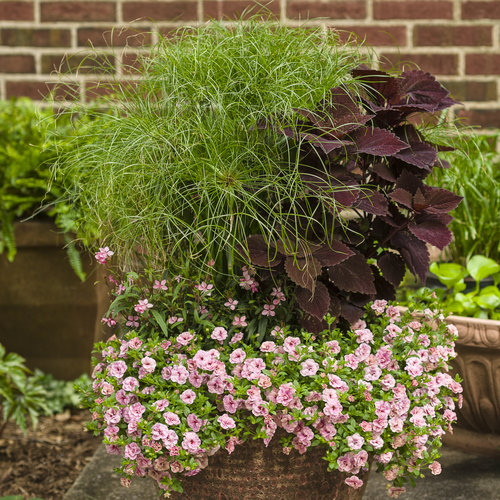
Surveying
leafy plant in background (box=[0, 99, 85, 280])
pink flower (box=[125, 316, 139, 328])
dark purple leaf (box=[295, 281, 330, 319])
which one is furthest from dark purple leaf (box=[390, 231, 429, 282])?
leafy plant in background (box=[0, 99, 85, 280])

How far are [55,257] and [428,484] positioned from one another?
1594mm

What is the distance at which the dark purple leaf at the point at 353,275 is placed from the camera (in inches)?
53.1

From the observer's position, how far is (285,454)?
1318 millimetres

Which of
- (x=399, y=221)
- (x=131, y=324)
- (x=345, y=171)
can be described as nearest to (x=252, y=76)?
(x=345, y=171)

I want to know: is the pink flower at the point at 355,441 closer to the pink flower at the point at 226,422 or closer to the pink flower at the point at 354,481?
the pink flower at the point at 354,481

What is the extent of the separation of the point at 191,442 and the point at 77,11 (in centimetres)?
210

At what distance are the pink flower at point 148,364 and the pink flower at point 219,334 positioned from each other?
5.3 inches

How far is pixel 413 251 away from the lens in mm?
1449

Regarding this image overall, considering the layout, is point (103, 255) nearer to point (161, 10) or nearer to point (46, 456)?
point (46, 456)

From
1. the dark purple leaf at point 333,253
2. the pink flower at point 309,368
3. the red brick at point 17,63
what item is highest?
the red brick at point 17,63

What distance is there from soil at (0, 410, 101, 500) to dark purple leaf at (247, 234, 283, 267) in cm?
114

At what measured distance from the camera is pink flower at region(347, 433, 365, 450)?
1.24 m

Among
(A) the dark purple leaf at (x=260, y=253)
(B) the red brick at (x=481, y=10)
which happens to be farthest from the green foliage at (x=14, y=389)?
(B) the red brick at (x=481, y=10)

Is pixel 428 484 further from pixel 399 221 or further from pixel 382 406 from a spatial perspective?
pixel 399 221
